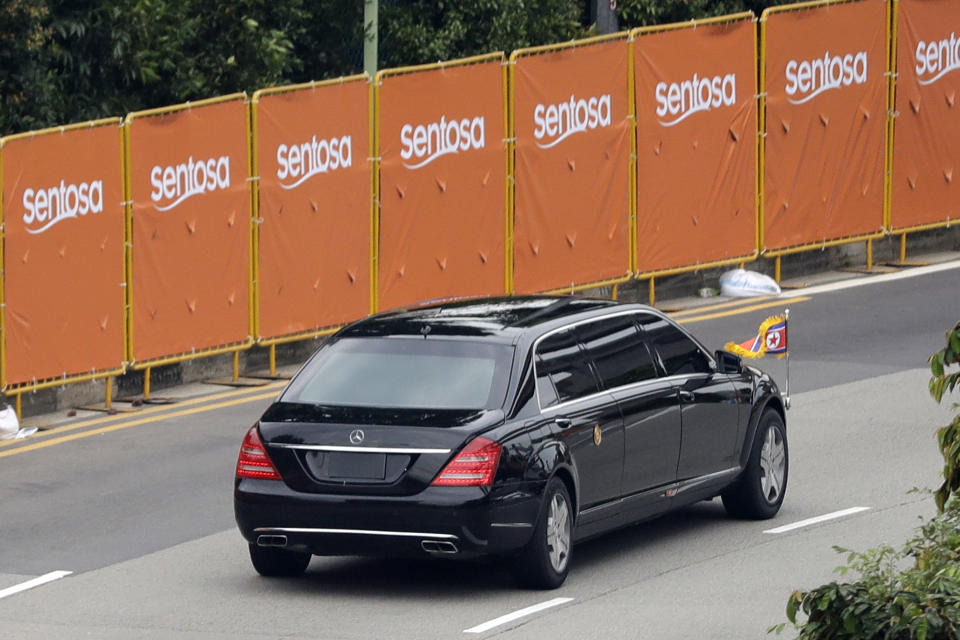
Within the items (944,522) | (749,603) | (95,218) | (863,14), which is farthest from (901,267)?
(944,522)

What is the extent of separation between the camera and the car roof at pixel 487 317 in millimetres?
11422

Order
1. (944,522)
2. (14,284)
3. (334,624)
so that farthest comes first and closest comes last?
1. (14,284)
2. (334,624)
3. (944,522)

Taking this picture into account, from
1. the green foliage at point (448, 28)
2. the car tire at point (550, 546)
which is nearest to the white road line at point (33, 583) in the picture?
the car tire at point (550, 546)

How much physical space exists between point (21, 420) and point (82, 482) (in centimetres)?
242

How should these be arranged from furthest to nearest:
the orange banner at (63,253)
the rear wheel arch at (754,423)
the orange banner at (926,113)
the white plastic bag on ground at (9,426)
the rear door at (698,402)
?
the orange banner at (926,113), the orange banner at (63,253), the white plastic bag on ground at (9,426), the rear wheel arch at (754,423), the rear door at (698,402)

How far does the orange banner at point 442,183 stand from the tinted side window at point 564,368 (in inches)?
307

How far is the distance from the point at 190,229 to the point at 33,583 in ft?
21.3

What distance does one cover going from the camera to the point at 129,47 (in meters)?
21.0

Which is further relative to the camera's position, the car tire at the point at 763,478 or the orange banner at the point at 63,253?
the orange banner at the point at 63,253

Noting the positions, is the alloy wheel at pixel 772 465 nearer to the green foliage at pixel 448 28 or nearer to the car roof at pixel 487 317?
the car roof at pixel 487 317

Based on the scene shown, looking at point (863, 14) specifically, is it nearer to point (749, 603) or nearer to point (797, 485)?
point (797, 485)

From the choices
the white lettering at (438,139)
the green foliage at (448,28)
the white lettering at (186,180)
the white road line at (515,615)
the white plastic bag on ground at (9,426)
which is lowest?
the white road line at (515,615)

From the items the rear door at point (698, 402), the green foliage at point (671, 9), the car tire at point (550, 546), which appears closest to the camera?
the car tire at point (550, 546)

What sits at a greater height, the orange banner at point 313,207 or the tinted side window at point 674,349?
the orange banner at point 313,207
